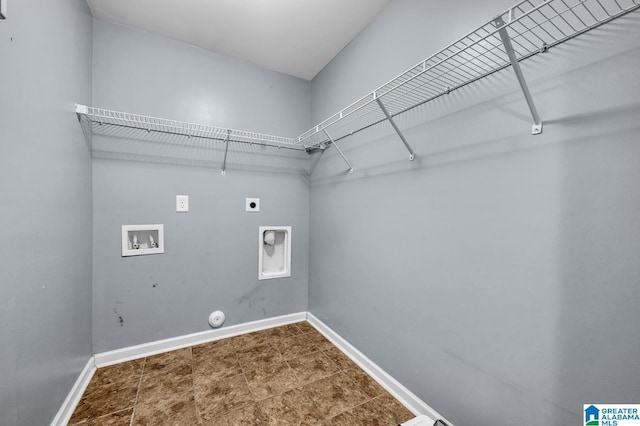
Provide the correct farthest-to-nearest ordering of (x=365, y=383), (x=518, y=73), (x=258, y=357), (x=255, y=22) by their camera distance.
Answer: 1. (x=258, y=357)
2. (x=255, y=22)
3. (x=365, y=383)
4. (x=518, y=73)

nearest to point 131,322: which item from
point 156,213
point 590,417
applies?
point 156,213

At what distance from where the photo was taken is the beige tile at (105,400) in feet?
4.32

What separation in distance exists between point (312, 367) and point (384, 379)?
499mm

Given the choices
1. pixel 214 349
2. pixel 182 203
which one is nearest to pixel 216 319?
pixel 214 349

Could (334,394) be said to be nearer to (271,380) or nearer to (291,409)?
(291,409)

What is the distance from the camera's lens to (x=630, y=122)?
0.71 metres

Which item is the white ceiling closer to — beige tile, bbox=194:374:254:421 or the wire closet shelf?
the wire closet shelf

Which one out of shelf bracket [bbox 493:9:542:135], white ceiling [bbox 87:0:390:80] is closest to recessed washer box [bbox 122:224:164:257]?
white ceiling [bbox 87:0:390:80]

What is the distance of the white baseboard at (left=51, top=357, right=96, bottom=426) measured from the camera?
4.01ft

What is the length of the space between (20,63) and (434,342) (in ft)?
7.11

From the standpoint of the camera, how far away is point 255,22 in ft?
5.63

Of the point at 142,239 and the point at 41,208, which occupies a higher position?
the point at 41,208

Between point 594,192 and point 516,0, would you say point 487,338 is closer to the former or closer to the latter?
point 594,192

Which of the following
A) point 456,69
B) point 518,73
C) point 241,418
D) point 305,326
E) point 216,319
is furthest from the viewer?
point 305,326
